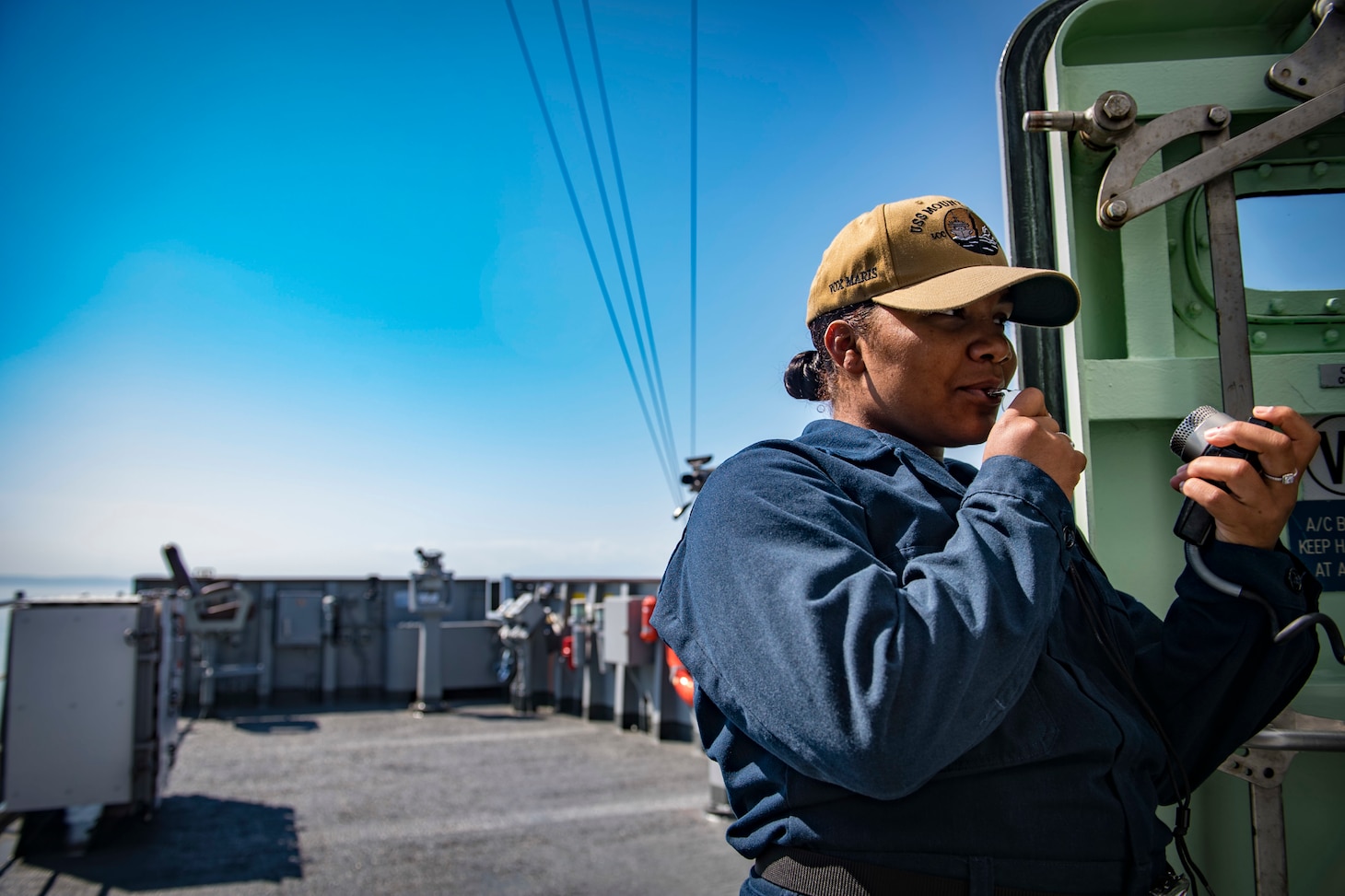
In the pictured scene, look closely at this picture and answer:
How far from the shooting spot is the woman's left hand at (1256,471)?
3.56 ft

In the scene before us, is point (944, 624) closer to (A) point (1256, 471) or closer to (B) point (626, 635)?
(A) point (1256, 471)

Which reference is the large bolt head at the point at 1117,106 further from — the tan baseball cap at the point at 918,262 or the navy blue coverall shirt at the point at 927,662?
the navy blue coverall shirt at the point at 927,662

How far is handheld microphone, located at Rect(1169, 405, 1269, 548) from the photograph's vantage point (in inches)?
45.3

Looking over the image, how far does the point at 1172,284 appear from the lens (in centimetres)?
174

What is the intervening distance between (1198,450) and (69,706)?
5.76 meters

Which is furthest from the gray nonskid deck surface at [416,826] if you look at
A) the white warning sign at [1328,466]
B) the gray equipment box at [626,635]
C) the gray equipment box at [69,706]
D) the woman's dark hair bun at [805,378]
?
the woman's dark hair bun at [805,378]

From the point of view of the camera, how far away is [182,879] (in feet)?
15.5

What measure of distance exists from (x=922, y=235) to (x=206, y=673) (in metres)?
12.0

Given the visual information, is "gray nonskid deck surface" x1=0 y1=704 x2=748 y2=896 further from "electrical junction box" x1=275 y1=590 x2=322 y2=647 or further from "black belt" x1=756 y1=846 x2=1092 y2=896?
"black belt" x1=756 y1=846 x2=1092 y2=896

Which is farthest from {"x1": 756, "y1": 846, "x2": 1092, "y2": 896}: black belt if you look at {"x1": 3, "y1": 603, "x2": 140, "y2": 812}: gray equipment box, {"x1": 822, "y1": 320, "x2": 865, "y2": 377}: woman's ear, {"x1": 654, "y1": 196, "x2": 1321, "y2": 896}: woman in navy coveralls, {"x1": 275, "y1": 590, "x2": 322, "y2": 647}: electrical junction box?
{"x1": 275, "y1": 590, "x2": 322, "y2": 647}: electrical junction box

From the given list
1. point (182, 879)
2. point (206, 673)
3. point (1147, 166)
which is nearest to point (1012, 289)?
point (1147, 166)

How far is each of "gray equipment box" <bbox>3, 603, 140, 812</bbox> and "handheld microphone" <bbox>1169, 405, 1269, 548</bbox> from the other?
5.58m

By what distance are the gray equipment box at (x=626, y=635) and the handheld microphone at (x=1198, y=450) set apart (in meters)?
7.82

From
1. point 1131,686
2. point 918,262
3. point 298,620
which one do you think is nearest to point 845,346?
point 918,262
